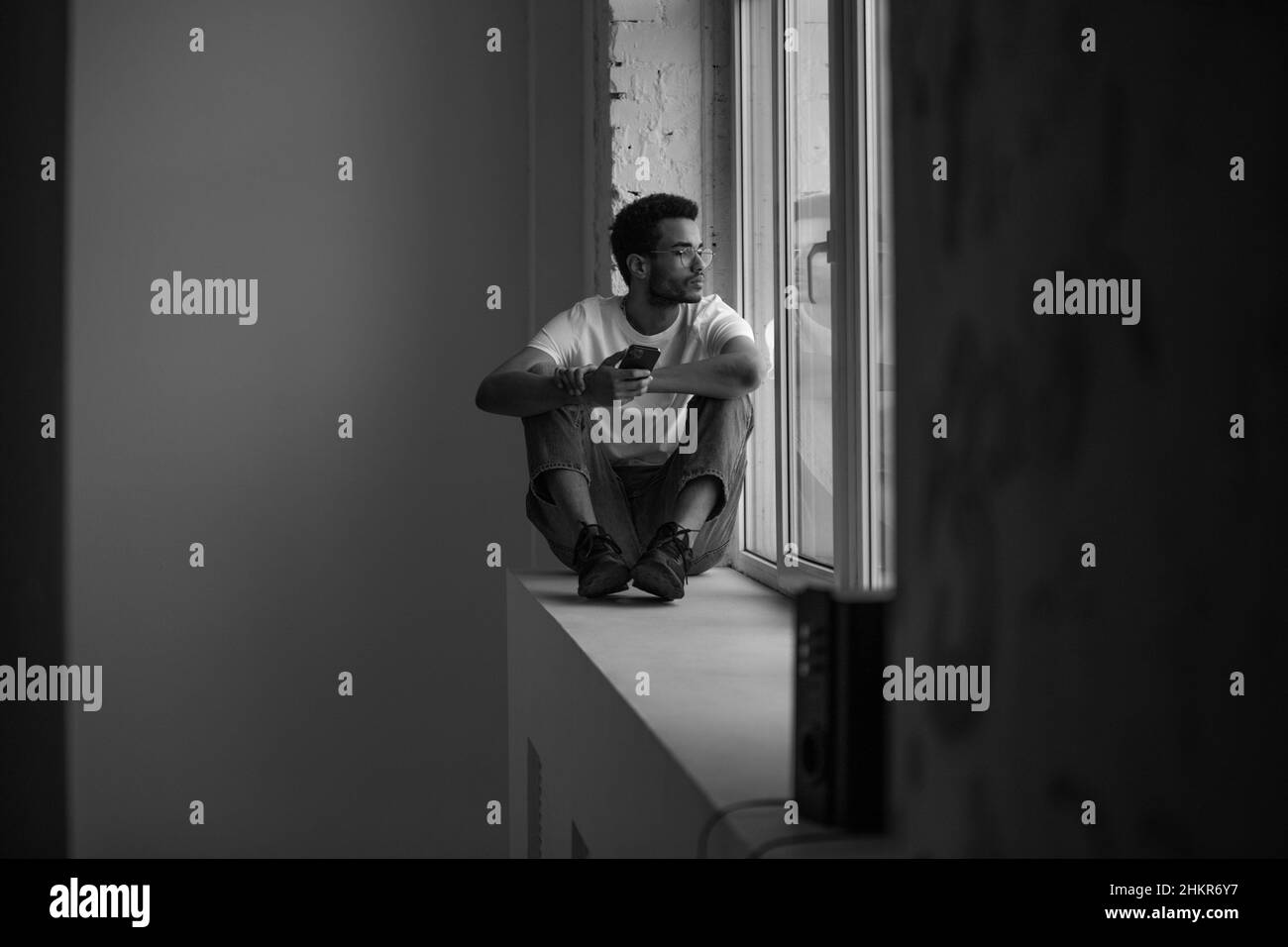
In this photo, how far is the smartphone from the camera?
2.08 m

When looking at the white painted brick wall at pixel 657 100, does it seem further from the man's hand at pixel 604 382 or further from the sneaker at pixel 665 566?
the sneaker at pixel 665 566

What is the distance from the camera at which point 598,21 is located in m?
2.98

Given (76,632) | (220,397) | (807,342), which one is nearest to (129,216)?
(220,397)

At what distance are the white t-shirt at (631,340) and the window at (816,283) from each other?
178mm

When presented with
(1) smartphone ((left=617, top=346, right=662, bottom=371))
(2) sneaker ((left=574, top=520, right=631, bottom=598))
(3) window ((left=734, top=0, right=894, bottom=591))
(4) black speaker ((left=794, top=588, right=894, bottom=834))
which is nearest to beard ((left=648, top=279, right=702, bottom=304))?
(3) window ((left=734, top=0, right=894, bottom=591))

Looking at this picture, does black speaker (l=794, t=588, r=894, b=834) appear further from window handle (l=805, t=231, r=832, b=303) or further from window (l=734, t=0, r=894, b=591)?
window handle (l=805, t=231, r=832, b=303)

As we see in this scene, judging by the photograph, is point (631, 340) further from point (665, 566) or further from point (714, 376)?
point (665, 566)

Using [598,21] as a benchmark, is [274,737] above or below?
below

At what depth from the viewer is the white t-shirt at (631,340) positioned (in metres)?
2.37

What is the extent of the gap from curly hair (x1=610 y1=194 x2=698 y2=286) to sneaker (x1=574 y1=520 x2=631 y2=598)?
58 cm

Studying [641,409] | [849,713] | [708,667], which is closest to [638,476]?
[641,409]

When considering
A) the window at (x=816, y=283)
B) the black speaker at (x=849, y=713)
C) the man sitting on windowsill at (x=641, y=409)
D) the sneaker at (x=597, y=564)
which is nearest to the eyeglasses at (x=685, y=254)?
the man sitting on windowsill at (x=641, y=409)
